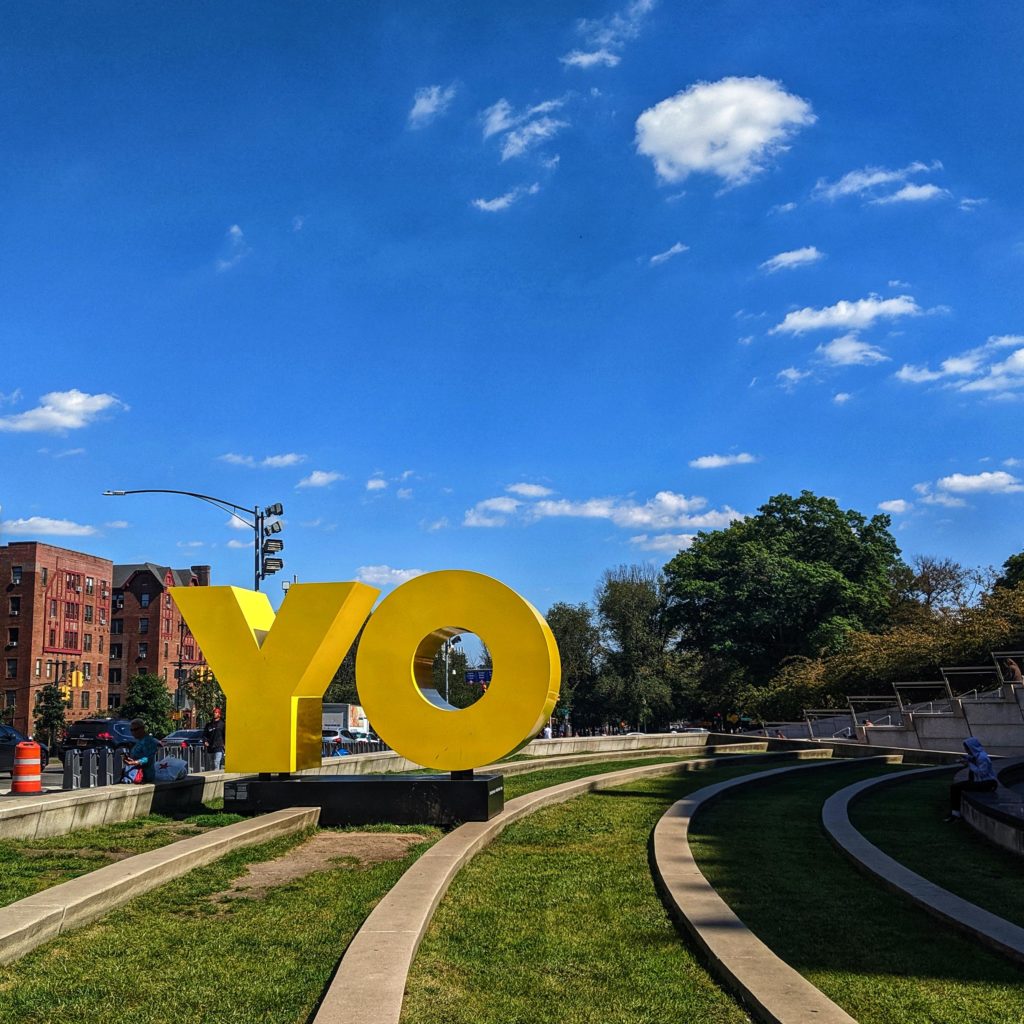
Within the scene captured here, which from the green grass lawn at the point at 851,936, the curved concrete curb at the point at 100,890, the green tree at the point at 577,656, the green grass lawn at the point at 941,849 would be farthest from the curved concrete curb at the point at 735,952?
the green tree at the point at 577,656

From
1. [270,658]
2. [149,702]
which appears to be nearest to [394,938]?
[270,658]

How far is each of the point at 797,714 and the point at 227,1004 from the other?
145 feet

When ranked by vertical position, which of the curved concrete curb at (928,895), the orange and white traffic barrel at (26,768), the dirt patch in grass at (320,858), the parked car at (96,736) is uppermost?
the parked car at (96,736)

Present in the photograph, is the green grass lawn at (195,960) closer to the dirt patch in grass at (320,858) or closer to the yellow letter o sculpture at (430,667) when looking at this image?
the dirt patch in grass at (320,858)

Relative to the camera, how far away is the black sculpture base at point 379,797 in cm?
1380

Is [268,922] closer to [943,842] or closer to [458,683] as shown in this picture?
[943,842]

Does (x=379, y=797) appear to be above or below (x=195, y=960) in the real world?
above

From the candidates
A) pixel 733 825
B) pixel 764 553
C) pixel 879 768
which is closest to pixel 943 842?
pixel 733 825

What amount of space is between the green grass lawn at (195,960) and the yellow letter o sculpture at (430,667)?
4.59 meters

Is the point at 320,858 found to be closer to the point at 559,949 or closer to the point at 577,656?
the point at 559,949

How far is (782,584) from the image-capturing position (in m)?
63.6

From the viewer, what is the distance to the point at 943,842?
497 inches

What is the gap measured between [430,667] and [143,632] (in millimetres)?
87486

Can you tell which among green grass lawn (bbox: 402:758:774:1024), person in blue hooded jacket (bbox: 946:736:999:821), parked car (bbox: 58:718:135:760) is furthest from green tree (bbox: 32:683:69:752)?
green grass lawn (bbox: 402:758:774:1024)
